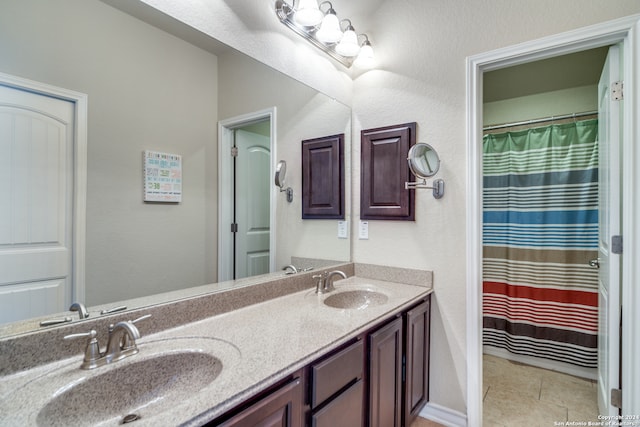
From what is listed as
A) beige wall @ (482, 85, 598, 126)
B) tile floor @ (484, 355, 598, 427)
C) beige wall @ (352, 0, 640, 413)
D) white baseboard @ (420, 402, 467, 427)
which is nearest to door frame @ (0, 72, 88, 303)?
beige wall @ (352, 0, 640, 413)

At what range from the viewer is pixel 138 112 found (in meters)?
1.15

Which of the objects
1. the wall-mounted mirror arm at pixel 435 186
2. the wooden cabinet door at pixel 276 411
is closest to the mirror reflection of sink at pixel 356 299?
the wall-mounted mirror arm at pixel 435 186

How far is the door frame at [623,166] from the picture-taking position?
1.38m

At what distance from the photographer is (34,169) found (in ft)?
2.94

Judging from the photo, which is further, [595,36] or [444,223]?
[444,223]

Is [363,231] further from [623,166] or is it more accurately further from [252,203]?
[623,166]

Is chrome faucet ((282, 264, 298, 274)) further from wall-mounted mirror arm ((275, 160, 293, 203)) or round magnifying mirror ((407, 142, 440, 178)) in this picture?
round magnifying mirror ((407, 142, 440, 178))

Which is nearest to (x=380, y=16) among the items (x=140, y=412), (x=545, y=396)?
(x=140, y=412)

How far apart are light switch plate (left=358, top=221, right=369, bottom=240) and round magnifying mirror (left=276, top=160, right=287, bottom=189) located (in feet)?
2.12

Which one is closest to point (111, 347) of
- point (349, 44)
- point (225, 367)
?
point (225, 367)

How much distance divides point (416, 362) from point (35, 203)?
1.78 m

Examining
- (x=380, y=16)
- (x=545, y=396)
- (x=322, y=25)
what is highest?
(x=380, y=16)

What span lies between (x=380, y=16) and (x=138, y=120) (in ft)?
5.61

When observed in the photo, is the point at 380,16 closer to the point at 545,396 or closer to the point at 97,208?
the point at 97,208
